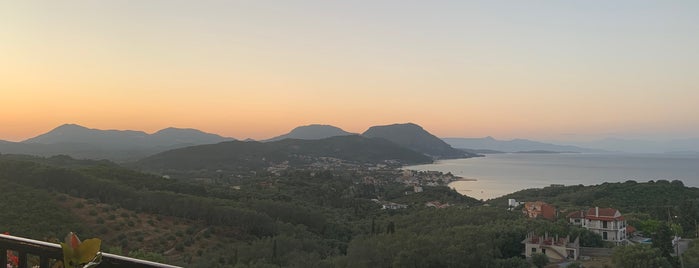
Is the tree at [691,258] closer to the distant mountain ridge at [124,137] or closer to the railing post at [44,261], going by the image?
the railing post at [44,261]

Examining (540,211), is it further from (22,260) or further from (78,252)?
(78,252)

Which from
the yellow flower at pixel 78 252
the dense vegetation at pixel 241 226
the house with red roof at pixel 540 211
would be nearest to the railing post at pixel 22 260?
the yellow flower at pixel 78 252

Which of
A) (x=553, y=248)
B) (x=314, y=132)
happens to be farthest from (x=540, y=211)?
(x=314, y=132)

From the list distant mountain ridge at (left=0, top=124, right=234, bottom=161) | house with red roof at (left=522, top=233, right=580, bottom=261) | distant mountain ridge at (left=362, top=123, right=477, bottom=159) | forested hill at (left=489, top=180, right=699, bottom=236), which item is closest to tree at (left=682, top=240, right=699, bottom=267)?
house with red roof at (left=522, top=233, right=580, bottom=261)

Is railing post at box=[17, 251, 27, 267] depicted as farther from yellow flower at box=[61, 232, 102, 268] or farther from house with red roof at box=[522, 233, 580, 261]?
house with red roof at box=[522, 233, 580, 261]

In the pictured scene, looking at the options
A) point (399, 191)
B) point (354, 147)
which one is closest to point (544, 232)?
point (399, 191)

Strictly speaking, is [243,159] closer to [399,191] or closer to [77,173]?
[399,191]
